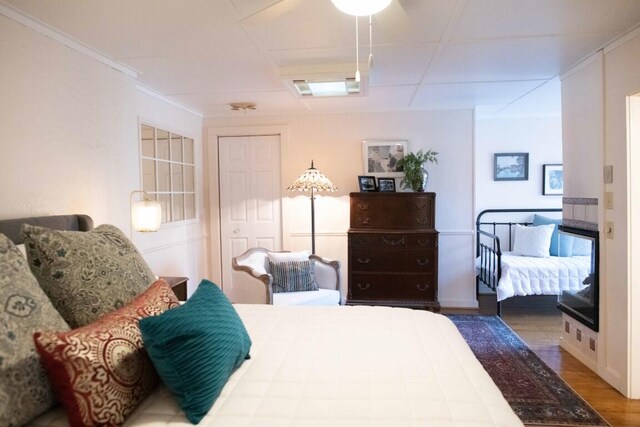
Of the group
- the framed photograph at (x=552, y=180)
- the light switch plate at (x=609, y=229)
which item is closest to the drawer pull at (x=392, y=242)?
the light switch plate at (x=609, y=229)

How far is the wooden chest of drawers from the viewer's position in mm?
3857

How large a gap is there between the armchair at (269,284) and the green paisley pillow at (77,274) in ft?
5.49

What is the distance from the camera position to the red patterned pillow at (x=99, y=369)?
0.96 meters

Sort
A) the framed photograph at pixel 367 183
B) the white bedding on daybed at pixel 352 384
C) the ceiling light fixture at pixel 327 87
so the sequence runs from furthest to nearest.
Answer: the framed photograph at pixel 367 183
the ceiling light fixture at pixel 327 87
the white bedding on daybed at pixel 352 384

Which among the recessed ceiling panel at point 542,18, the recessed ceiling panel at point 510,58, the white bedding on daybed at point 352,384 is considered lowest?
the white bedding on daybed at point 352,384

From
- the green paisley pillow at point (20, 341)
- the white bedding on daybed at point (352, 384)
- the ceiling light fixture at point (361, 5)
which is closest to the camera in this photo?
the green paisley pillow at point (20, 341)

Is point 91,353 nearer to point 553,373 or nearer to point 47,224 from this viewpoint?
point 47,224

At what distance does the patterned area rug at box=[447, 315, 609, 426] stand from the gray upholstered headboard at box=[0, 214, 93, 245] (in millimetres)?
2772

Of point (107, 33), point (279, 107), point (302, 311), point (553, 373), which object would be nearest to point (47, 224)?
point (107, 33)

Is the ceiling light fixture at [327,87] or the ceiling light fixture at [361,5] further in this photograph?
the ceiling light fixture at [327,87]

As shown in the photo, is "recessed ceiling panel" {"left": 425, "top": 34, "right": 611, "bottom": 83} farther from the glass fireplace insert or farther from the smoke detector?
the smoke detector

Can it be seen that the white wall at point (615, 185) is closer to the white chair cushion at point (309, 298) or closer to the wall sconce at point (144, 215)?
the white chair cushion at point (309, 298)

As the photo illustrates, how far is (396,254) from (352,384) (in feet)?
9.09

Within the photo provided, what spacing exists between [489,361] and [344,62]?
2484 millimetres
